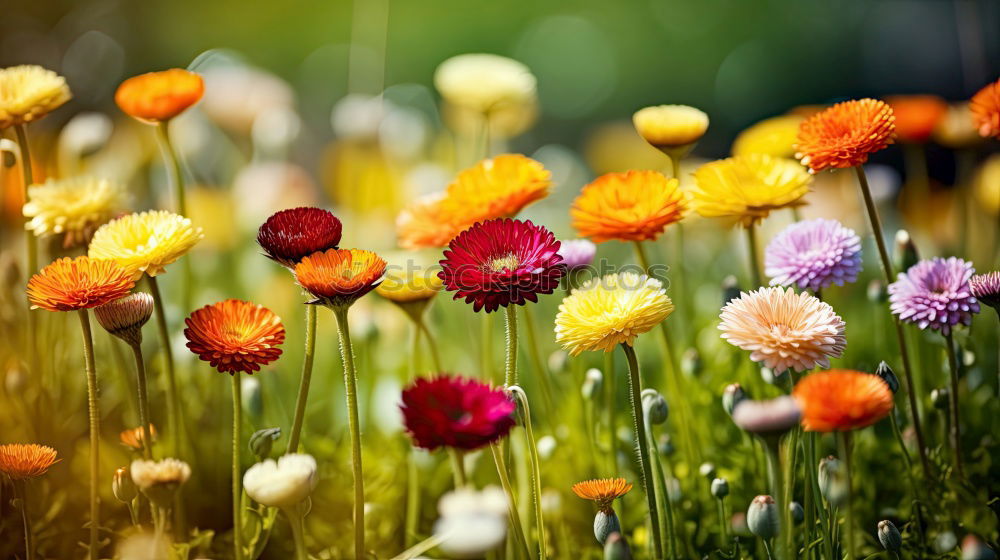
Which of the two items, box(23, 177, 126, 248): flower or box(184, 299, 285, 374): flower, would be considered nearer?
box(184, 299, 285, 374): flower

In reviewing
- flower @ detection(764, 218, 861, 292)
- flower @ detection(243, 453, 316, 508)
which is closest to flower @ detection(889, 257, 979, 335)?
flower @ detection(764, 218, 861, 292)

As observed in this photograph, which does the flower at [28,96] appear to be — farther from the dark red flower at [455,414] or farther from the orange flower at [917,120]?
the orange flower at [917,120]

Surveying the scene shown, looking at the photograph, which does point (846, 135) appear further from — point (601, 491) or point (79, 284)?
point (79, 284)

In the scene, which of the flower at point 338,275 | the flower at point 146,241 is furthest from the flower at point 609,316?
the flower at point 146,241

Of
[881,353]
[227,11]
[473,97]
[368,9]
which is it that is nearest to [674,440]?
[881,353]

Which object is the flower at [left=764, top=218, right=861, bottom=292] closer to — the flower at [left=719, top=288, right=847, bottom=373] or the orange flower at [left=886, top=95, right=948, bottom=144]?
the flower at [left=719, top=288, right=847, bottom=373]
